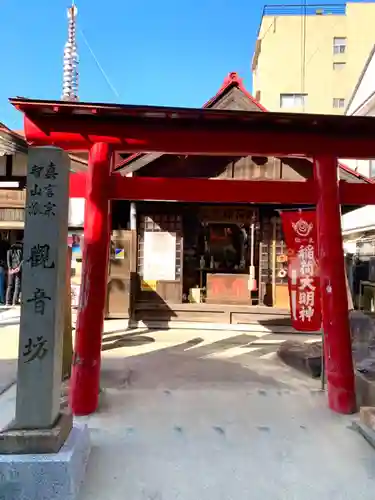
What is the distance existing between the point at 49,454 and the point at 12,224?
10.9m

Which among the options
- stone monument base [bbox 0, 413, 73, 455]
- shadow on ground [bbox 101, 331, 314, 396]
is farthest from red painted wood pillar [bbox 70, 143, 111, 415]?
stone monument base [bbox 0, 413, 73, 455]

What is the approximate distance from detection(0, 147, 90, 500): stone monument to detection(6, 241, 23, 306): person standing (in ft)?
32.1

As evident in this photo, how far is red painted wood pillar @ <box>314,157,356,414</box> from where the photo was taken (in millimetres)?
4977

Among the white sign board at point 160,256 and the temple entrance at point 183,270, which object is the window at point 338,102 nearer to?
the temple entrance at point 183,270

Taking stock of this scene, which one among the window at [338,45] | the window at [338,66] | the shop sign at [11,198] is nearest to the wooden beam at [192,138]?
the shop sign at [11,198]

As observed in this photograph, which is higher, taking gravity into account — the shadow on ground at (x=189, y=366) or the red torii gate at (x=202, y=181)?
the red torii gate at (x=202, y=181)

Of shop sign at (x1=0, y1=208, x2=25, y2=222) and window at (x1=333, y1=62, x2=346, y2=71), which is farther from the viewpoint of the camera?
window at (x1=333, y1=62, x2=346, y2=71)

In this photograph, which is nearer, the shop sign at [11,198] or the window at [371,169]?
the shop sign at [11,198]

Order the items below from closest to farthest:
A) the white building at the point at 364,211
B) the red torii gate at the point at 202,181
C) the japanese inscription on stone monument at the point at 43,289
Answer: the japanese inscription on stone monument at the point at 43,289
the red torii gate at the point at 202,181
the white building at the point at 364,211

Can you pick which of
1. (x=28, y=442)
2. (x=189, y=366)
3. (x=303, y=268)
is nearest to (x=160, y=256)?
(x=189, y=366)

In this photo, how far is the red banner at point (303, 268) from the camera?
612 cm

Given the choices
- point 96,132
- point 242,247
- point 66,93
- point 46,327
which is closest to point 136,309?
point 242,247

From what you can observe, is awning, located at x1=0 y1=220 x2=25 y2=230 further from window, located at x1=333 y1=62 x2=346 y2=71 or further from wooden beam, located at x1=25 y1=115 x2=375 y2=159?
window, located at x1=333 y1=62 x2=346 y2=71

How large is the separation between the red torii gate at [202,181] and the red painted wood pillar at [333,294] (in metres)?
0.01
